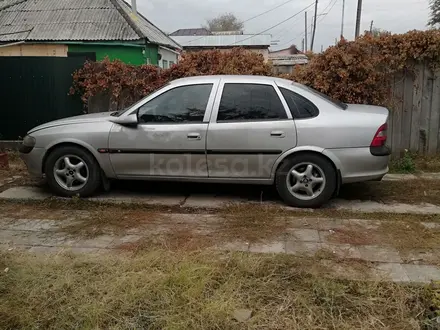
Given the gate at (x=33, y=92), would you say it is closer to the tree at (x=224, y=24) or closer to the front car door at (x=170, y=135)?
the front car door at (x=170, y=135)

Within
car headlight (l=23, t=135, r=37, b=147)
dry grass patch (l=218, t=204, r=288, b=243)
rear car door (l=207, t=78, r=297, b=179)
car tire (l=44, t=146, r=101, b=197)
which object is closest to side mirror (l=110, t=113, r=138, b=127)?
car tire (l=44, t=146, r=101, b=197)

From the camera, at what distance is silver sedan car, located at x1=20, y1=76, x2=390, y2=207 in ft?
16.7

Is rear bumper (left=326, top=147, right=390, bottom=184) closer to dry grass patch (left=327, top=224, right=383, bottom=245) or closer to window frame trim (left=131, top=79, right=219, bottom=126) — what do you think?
dry grass patch (left=327, top=224, right=383, bottom=245)

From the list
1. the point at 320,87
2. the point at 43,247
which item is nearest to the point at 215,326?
the point at 43,247

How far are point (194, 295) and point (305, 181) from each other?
2.48 m

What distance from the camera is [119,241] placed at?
4.23m

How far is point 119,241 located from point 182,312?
1.46 m

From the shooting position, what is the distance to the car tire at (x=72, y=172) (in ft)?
18.1

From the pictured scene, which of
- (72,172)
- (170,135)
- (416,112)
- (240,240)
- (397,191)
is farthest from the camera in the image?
(416,112)

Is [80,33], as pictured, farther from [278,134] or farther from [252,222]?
[252,222]

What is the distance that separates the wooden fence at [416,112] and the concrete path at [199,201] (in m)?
2.46

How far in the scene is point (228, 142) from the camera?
5211mm

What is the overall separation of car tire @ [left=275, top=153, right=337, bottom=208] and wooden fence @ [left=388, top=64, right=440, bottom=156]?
3.07 metres

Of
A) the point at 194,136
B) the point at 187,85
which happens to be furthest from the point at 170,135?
the point at 187,85
